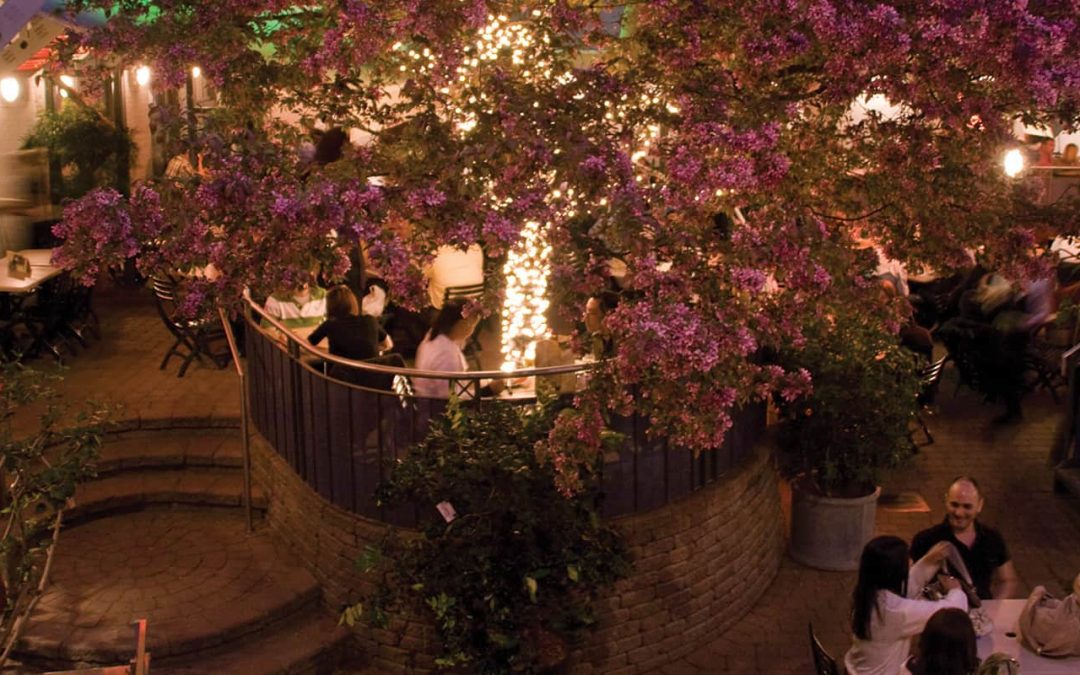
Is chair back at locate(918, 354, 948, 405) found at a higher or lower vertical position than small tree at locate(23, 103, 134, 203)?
lower

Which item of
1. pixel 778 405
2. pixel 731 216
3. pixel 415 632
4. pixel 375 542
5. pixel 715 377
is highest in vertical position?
pixel 731 216

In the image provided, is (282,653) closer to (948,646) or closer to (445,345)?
(445,345)

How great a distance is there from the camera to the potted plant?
28.9 ft

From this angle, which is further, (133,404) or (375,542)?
(133,404)

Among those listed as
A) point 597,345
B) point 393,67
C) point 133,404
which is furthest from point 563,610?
point 133,404

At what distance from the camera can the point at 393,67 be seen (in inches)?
272

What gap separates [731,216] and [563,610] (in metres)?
2.49

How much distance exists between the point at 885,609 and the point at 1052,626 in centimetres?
85

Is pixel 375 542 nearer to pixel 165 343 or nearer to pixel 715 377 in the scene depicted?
pixel 715 377

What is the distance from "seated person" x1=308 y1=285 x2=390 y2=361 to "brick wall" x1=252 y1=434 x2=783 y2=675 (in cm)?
94

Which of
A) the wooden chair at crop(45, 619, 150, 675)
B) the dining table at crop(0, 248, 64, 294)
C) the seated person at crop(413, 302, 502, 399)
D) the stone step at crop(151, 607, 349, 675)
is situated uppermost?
the dining table at crop(0, 248, 64, 294)

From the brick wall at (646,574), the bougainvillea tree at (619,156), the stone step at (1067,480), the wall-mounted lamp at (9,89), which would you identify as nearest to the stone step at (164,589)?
the brick wall at (646,574)

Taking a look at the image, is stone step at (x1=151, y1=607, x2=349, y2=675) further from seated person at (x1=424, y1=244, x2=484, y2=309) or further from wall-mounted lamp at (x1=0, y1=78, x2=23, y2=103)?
wall-mounted lamp at (x1=0, y1=78, x2=23, y2=103)

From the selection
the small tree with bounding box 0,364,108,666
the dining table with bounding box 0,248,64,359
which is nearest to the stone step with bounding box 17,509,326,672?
the small tree with bounding box 0,364,108,666
